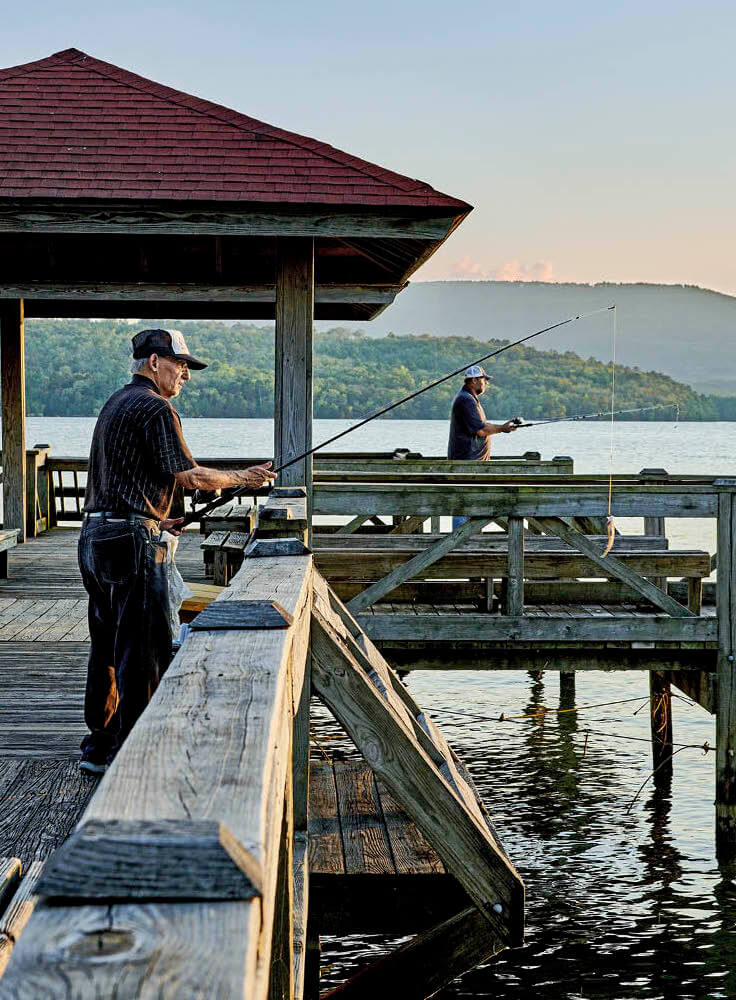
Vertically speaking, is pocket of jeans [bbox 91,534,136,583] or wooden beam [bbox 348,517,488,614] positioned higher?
pocket of jeans [bbox 91,534,136,583]

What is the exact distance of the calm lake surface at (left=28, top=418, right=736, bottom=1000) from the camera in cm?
735

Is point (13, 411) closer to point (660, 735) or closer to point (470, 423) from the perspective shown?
point (470, 423)

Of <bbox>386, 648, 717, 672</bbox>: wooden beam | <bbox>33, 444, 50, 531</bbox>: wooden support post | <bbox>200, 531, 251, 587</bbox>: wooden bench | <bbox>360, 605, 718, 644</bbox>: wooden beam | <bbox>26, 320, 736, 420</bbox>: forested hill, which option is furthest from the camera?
<bbox>26, 320, 736, 420</bbox>: forested hill

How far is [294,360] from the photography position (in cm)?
776

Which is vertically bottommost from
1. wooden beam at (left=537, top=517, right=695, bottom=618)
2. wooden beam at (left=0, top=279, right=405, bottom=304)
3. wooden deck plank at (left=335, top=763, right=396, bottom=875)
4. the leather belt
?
wooden deck plank at (left=335, top=763, right=396, bottom=875)

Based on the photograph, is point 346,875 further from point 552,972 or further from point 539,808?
point 539,808

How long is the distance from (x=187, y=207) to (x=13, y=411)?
7139mm

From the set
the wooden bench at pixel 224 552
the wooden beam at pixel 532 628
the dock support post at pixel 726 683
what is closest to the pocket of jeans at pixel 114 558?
the wooden bench at pixel 224 552

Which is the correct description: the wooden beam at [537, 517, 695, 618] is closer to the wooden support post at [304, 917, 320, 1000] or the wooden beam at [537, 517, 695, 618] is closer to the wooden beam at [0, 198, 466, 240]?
the wooden beam at [0, 198, 466, 240]

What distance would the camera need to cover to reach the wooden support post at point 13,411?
1398 centimetres

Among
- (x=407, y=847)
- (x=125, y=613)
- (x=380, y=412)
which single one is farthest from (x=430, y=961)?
(x=380, y=412)

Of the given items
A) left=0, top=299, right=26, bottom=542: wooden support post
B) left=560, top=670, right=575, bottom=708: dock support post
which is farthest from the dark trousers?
left=560, top=670, right=575, bottom=708: dock support post

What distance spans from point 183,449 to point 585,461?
80.0 m

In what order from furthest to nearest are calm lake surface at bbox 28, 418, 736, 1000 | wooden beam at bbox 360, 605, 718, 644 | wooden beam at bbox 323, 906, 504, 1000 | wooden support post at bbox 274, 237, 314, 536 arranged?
wooden beam at bbox 360, 605, 718, 644
wooden support post at bbox 274, 237, 314, 536
calm lake surface at bbox 28, 418, 736, 1000
wooden beam at bbox 323, 906, 504, 1000
